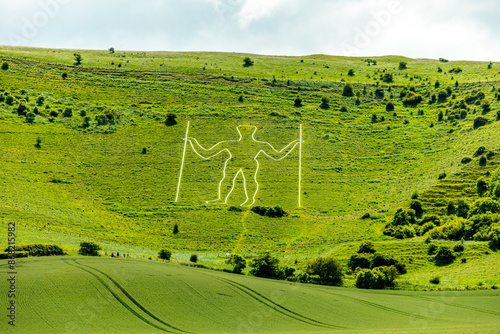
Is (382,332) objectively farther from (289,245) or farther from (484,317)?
(289,245)

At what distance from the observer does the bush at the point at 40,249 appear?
5150 centimetres

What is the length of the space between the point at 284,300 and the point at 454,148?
6523 cm

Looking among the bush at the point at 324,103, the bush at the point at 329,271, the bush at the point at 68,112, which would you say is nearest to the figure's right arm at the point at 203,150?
the bush at the point at 68,112

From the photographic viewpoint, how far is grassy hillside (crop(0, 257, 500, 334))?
125 ft

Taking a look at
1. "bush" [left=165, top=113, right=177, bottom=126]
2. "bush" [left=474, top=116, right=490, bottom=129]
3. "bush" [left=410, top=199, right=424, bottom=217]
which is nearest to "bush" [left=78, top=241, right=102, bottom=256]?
"bush" [left=410, top=199, right=424, bottom=217]

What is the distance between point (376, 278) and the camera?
181 ft

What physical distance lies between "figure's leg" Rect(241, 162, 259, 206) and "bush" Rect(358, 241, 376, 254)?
73.7 ft

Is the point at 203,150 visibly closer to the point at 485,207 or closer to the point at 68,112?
the point at 68,112

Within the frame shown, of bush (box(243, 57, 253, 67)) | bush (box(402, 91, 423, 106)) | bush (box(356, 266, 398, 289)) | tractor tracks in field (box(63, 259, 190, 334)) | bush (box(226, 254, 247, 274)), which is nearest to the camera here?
tractor tracks in field (box(63, 259, 190, 334))

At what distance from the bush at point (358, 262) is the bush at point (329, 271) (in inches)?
157

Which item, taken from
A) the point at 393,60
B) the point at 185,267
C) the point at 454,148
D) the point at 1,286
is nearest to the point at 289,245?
the point at 185,267

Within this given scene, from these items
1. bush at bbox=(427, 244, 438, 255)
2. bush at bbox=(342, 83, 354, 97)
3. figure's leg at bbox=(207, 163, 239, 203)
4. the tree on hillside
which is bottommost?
bush at bbox=(427, 244, 438, 255)

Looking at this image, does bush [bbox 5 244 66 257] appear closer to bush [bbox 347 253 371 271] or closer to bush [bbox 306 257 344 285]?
bush [bbox 306 257 344 285]

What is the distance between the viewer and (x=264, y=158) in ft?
317
